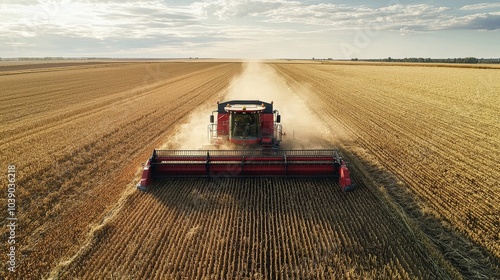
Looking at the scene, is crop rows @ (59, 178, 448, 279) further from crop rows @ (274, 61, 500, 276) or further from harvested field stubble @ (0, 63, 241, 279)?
crop rows @ (274, 61, 500, 276)

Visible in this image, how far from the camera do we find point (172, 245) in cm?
654

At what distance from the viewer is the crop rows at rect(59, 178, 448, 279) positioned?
5.80 meters

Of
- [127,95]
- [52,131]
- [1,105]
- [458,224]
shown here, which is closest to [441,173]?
[458,224]

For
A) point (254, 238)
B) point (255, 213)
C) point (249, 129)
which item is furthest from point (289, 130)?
point (254, 238)

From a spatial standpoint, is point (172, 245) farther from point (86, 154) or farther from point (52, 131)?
point (52, 131)

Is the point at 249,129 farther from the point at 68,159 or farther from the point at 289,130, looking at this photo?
the point at 68,159

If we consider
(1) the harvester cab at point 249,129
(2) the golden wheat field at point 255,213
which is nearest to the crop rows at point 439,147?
(2) the golden wheat field at point 255,213

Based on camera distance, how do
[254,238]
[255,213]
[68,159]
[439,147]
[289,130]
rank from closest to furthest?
[254,238] → [255,213] → [68,159] → [439,147] → [289,130]

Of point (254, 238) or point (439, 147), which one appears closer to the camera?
point (254, 238)

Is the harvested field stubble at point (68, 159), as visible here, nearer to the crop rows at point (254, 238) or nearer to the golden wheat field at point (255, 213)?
the golden wheat field at point (255, 213)

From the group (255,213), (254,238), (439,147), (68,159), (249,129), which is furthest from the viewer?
(439,147)

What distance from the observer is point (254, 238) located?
266 inches

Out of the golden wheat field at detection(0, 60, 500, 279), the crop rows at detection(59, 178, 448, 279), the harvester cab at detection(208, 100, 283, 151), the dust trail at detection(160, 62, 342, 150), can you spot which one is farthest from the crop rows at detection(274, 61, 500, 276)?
the harvester cab at detection(208, 100, 283, 151)

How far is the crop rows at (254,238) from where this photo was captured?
5.80 m
